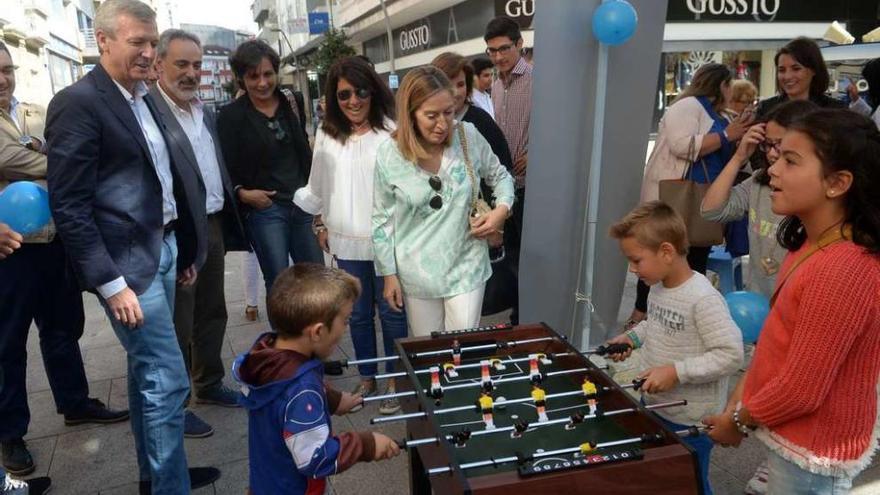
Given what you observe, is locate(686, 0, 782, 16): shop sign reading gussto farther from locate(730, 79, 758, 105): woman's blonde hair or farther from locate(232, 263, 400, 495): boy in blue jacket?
locate(232, 263, 400, 495): boy in blue jacket

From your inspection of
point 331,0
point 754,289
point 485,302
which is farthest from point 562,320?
point 331,0

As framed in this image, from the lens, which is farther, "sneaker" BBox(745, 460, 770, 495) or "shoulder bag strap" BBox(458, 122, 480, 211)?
"shoulder bag strap" BBox(458, 122, 480, 211)

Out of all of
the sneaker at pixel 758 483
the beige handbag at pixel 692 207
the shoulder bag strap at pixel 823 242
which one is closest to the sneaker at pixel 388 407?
the sneaker at pixel 758 483

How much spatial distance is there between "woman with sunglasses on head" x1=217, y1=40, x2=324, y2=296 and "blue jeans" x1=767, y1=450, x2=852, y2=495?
2.88m

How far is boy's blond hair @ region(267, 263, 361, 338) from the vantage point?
6.37 ft

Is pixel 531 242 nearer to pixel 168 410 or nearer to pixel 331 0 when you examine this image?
pixel 168 410

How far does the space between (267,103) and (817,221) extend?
328 centimetres

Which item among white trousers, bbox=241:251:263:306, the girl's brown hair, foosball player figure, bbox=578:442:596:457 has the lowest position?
white trousers, bbox=241:251:263:306

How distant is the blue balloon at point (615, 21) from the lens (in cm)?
314

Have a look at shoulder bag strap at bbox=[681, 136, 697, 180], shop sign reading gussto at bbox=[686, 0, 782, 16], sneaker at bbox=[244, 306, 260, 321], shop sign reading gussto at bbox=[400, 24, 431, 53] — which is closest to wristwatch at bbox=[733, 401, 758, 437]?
shoulder bag strap at bbox=[681, 136, 697, 180]

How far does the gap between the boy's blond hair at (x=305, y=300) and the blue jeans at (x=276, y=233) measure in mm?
2036

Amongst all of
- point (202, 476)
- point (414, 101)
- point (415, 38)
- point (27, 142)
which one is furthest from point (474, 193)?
point (415, 38)

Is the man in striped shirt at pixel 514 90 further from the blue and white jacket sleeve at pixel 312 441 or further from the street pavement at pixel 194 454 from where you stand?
the blue and white jacket sleeve at pixel 312 441

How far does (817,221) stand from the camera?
164cm
